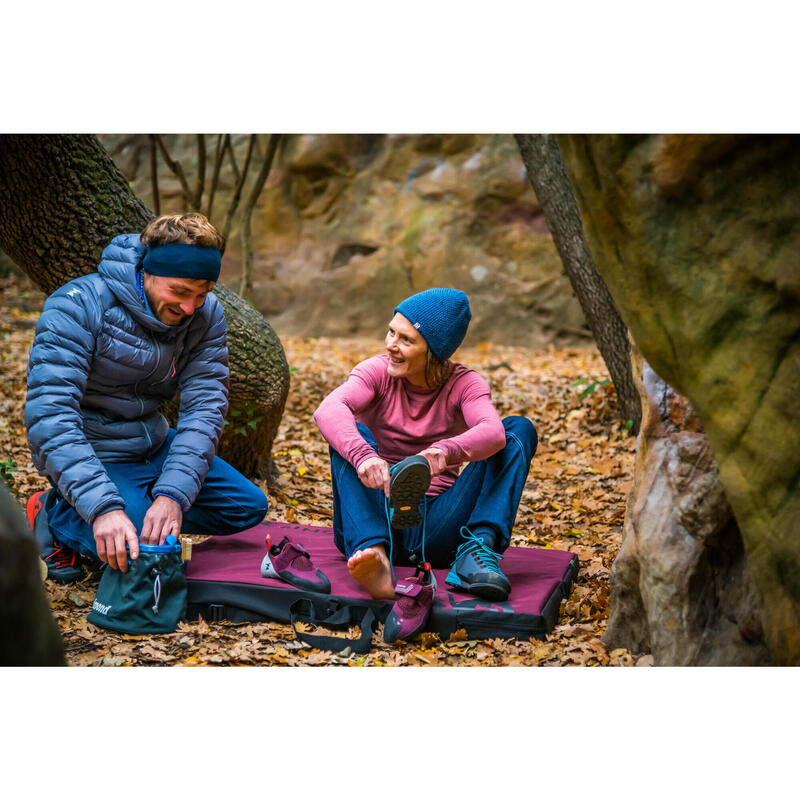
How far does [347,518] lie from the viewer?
3.68 metres

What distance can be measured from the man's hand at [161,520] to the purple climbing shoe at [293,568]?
397 mm

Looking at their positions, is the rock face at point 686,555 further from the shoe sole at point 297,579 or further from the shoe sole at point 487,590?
the shoe sole at point 297,579

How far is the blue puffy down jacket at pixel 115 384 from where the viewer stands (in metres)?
3.65

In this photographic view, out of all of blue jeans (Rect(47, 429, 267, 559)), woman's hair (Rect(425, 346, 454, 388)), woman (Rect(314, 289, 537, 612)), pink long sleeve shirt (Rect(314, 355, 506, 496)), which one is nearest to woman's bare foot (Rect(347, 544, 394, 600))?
woman (Rect(314, 289, 537, 612))

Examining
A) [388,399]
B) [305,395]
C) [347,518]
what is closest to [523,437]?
[388,399]

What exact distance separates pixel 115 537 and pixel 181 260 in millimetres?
1151

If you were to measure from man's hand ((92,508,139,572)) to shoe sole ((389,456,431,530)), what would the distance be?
103cm

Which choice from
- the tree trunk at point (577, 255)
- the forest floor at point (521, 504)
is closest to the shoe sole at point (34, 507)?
the forest floor at point (521, 504)

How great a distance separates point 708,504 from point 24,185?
12.4ft

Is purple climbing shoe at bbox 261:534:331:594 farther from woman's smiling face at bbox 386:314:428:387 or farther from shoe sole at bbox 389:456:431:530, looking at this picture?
woman's smiling face at bbox 386:314:428:387

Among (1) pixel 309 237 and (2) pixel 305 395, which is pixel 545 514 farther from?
(1) pixel 309 237

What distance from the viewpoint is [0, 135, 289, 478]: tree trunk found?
4789 mm

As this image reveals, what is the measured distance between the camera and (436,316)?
380 cm

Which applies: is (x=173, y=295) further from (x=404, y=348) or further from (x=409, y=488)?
(x=409, y=488)
